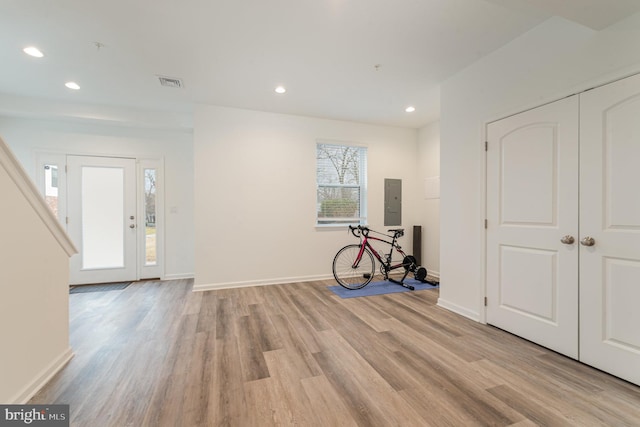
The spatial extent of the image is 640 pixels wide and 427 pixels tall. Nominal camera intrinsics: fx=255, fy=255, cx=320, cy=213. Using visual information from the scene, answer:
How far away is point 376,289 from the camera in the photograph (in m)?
3.95

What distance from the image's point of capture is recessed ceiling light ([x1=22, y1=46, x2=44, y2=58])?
2.53 meters

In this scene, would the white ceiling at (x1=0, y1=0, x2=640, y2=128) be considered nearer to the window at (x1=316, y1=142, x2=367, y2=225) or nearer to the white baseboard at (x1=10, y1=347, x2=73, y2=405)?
the window at (x1=316, y1=142, x2=367, y2=225)

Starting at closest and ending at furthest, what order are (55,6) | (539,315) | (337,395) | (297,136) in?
1. (337,395)
2. (55,6)
3. (539,315)
4. (297,136)

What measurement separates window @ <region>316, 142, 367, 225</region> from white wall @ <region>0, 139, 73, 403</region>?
3.35 m

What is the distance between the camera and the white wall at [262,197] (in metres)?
3.94

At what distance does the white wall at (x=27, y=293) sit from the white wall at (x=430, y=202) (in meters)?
4.87

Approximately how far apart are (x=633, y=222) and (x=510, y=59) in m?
1.73

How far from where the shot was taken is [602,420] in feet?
4.72

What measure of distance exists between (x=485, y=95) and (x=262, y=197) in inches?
128

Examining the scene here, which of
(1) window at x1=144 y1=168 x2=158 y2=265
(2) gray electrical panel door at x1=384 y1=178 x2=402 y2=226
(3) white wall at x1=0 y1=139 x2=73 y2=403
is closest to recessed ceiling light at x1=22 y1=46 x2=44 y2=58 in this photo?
(3) white wall at x1=0 y1=139 x2=73 y2=403

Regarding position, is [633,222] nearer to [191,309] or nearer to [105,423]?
[105,423]

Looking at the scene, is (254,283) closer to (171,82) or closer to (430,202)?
(171,82)

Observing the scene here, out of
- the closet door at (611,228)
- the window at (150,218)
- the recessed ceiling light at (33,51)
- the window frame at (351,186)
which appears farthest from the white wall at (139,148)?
the closet door at (611,228)

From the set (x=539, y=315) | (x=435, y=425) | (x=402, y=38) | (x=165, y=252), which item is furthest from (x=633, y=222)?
(x=165, y=252)
